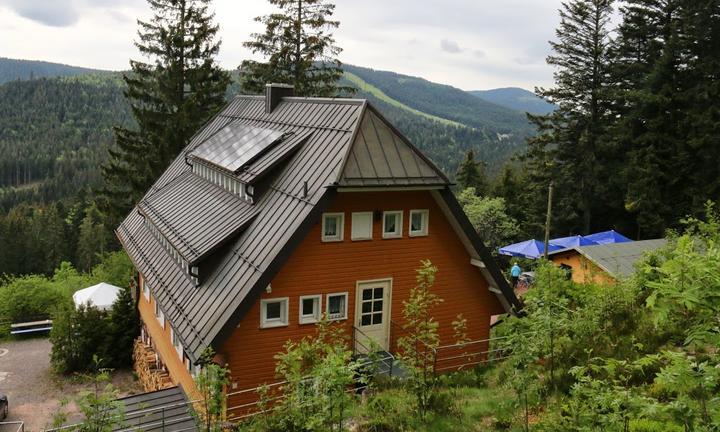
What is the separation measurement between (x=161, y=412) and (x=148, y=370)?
512 cm

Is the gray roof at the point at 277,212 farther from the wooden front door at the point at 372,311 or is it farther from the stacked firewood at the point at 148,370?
the stacked firewood at the point at 148,370

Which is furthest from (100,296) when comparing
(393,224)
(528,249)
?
(528,249)

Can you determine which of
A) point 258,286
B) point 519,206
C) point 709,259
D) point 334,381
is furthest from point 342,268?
point 519,206

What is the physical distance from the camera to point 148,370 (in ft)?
63.6

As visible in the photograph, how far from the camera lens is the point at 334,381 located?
8352 millimetres

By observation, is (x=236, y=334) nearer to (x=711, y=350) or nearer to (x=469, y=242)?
(x=469, y=242)

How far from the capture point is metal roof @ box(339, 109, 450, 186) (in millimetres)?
14516

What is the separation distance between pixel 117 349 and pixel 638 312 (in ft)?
64.0

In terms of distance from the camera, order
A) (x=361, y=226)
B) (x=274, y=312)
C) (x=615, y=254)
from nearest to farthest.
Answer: (x=274, y=312) → (x=361, y=226) → (x=615, y=254)

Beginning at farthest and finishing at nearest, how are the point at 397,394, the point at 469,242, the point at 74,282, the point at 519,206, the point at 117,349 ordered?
the point at 519,206 → the point at 74,282 → the point at 117,349 → the point at 469,242 → the point at 397,394

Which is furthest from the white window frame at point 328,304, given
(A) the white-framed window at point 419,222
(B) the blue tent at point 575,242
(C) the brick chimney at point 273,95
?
(B) the blue tent at point 575,242

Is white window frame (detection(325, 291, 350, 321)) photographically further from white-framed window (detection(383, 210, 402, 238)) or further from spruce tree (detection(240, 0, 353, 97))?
spruce tree (detection(240, 0, 353, 97))

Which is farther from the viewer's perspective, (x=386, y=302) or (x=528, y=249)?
(x=528, y=249)

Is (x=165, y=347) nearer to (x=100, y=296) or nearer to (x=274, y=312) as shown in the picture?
(x=274, y=312)
